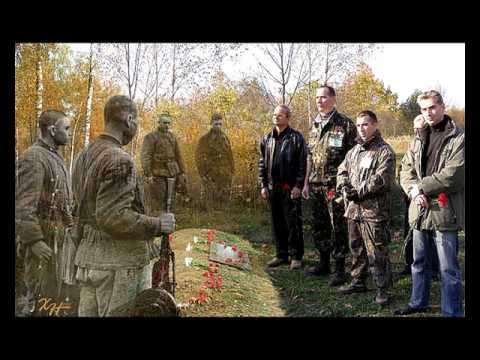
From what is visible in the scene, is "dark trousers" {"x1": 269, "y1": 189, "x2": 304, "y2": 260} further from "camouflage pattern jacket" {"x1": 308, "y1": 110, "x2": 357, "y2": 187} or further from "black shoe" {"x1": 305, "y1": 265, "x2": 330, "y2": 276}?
"camouflage pattern jacket" {"x1": 308, "y1": 110, "x2": 357, "y2": 187}

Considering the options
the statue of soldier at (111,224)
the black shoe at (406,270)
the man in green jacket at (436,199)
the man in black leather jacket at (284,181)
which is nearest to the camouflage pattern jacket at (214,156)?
the man in black leather jacket at (284,181)

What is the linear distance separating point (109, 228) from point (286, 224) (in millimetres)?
1836

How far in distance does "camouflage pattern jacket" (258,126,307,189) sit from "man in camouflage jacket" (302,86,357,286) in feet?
0.25

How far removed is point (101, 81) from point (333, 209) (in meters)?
2.80

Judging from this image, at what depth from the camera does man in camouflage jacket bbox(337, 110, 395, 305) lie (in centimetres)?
483

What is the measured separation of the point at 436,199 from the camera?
4.69m

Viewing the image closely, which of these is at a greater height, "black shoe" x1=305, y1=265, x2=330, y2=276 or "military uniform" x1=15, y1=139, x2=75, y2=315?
"military uniform" x1=15, y1=139, x2=75, y2=315

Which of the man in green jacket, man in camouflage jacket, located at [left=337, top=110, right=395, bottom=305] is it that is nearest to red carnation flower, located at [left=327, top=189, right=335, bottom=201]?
man in camouflage jacket, located at [left=337, top=110, right=395, bottom=305]

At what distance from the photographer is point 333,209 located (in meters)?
5.18

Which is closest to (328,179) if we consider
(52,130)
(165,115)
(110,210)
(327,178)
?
(327,178)

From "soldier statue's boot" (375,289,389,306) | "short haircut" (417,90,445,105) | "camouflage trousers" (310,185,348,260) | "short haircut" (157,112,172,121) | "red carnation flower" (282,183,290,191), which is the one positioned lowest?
"soldier statue's boot" (375,289,389,306)

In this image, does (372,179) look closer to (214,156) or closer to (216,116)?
(214,156)
